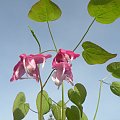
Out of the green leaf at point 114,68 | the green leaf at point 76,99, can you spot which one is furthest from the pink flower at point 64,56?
the green leaf at point 114,68

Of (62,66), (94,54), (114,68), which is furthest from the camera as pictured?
(114,68)

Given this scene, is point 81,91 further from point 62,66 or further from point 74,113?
point 62,66

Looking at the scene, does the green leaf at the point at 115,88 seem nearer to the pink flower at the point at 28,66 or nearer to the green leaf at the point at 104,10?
the green leaf at the point at 104,10

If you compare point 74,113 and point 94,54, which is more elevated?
point 94,54

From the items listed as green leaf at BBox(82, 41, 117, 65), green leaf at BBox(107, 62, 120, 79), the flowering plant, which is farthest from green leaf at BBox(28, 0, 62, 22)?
green leaf at BBox(107, 62, 120, 79)

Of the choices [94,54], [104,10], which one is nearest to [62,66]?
[94,54]
